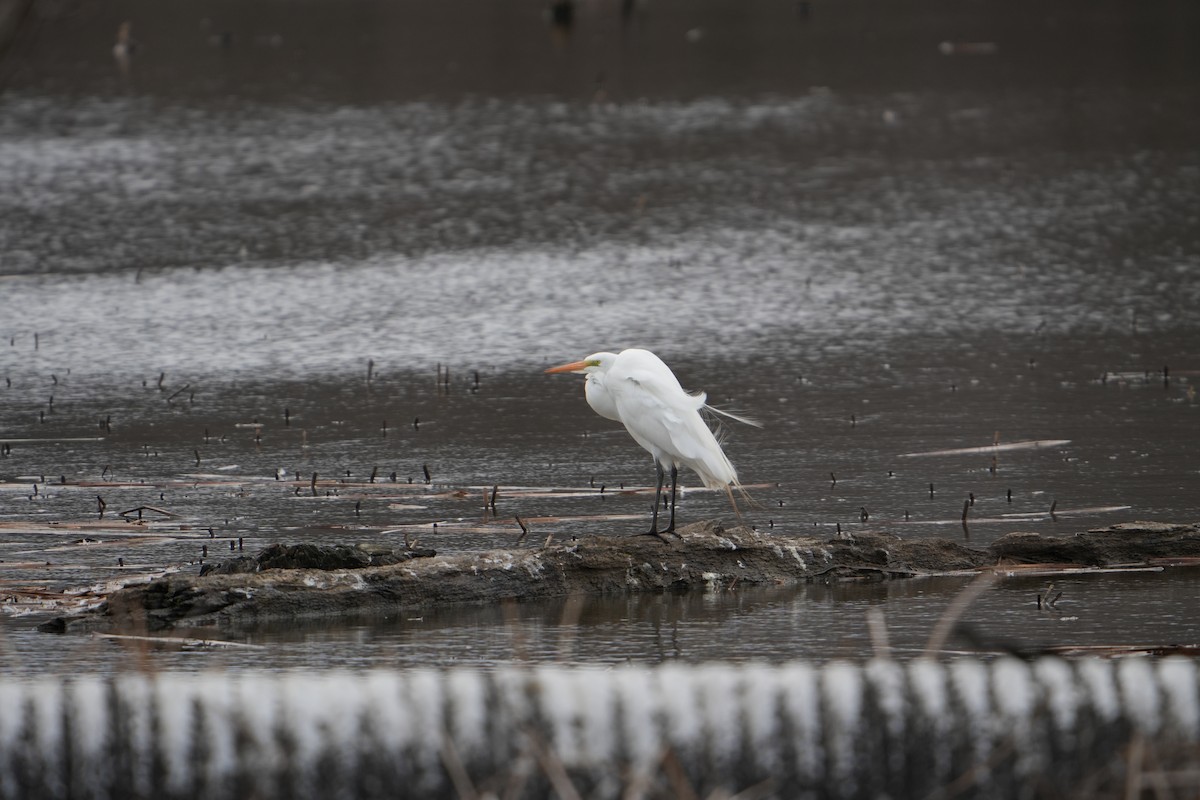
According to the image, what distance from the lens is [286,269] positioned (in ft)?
48.7

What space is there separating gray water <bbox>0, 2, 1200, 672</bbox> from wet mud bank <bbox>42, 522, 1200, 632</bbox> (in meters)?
0.15

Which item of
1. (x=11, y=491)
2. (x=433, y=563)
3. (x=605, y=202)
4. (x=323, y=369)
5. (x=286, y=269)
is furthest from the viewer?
(x=605, y=202)

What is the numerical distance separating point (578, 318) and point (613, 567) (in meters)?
6.08

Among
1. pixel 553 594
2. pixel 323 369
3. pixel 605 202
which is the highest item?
pixel 605 202

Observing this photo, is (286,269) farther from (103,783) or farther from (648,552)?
(103,783)

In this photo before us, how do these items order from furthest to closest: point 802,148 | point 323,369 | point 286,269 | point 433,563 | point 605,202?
point 802,148 < point 605,202 < point 286,269 < point 323,369 < point 433,563

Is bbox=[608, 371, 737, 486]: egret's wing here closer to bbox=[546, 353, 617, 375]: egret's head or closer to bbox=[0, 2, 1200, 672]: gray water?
bbox=[546, 353, 617, 375]: egret's head

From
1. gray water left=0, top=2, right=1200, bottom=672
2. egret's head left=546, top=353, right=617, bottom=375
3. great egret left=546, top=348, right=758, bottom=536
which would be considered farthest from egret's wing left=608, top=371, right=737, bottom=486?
gray water left=0, top=2, right=1200, bottom=672

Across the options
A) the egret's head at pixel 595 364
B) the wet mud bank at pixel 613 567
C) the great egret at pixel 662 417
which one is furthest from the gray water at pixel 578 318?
the egret's head at pixel 595 364

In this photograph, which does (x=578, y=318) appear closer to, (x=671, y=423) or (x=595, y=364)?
(x=595, y=364)

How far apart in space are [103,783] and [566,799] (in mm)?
918

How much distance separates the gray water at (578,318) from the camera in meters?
7.41

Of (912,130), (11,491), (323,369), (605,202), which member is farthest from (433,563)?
(912,130)

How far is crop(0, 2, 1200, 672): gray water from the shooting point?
7.41 meters
